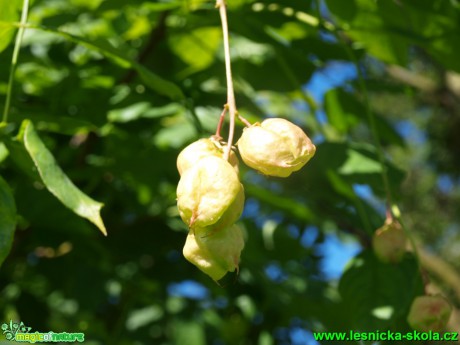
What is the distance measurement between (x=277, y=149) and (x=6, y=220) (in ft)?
0.94

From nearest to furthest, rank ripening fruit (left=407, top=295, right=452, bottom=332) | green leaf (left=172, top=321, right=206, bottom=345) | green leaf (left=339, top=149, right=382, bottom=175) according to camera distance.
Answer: ripening fruit (left=407, top=295, right=452, bottom=332), green leaf (left=339, top=149, right=382, bottom=175), green leaf (left=172, top=321, right=206, bottom=345)

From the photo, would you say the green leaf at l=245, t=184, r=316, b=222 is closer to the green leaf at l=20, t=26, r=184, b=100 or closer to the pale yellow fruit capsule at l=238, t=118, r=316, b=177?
the green leaf at l=20, t=26, r=184, b=100

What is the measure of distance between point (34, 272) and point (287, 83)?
2.09ft

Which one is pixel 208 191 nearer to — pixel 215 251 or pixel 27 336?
pixel 215 251

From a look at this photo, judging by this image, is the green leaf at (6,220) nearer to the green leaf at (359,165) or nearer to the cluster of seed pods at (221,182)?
the cluster of seed pods at (221,182)

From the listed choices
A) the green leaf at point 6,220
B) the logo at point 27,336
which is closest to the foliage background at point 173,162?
the green leaf at point 6,220

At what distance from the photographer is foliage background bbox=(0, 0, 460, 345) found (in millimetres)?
958

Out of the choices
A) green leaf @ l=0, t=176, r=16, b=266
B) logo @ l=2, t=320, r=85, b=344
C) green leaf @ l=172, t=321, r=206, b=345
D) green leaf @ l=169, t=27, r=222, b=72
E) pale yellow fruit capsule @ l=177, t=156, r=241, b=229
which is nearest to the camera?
pale yellow fruit capsule @ l=177, t=156, r=241, b=229

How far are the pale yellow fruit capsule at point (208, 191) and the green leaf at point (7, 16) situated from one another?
0.39 m

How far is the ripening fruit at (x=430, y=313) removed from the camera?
779 mm

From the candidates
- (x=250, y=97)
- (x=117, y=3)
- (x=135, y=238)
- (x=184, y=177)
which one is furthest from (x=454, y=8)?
(x=135, y=238)

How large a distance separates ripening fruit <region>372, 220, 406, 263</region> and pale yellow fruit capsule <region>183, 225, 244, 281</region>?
322mm

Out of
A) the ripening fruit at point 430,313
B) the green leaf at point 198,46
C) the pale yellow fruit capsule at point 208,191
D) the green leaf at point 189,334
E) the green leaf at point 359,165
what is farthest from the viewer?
the green leaf at point 189,334

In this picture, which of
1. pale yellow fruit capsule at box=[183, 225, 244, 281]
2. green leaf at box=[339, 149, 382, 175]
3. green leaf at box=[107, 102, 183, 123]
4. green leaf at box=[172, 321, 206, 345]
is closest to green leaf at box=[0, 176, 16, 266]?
pale yellow fruit capsule at box=[183, 225, 244, 281]
